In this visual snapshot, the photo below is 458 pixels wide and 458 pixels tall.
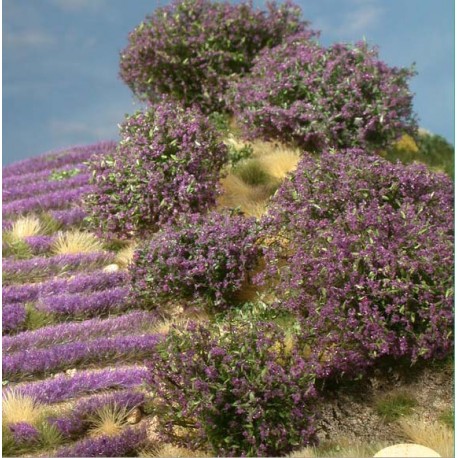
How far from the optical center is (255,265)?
10.1 meters

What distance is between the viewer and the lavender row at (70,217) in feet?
43.8

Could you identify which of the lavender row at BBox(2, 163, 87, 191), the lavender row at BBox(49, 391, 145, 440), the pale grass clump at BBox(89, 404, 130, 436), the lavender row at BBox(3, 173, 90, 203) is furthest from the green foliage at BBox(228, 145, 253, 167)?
the pale grass clump at BBox(89, 404, 130, 436)

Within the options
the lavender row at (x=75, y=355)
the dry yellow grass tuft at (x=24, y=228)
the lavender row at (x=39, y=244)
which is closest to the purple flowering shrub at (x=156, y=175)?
the lavender row at (x=39, y=244)

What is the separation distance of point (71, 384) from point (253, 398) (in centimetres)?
250

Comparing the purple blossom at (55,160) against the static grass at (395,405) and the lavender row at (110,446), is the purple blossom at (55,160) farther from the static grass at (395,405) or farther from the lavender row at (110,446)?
the static grass at (395,405)

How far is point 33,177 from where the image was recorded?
653 inches

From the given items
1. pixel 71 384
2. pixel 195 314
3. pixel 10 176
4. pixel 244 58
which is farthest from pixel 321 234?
pixel 10 176

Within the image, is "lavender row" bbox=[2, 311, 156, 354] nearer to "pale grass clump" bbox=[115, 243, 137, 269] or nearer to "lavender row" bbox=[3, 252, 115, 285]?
"pale grass clump" bbox=[115, 243, 137, 269]

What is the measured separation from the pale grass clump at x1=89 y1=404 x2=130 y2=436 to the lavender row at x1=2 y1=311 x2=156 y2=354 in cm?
174

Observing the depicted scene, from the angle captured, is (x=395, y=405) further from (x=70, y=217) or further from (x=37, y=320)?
(x=70, y=217)

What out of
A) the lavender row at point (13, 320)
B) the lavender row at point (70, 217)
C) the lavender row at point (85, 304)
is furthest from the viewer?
Result: the lavender row at point (70, 217)

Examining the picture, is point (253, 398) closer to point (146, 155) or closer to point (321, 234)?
point (321, 234)

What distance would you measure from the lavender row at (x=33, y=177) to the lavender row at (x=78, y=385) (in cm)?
776

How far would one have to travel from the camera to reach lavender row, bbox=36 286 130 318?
10.6m
